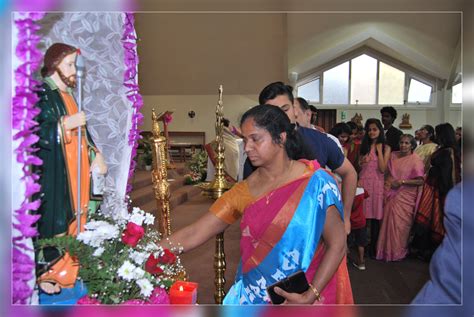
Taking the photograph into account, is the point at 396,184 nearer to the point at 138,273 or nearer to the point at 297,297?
the point at 297,297

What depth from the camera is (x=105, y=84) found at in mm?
1228

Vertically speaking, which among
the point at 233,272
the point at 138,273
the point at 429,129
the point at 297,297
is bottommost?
the point at 233,272

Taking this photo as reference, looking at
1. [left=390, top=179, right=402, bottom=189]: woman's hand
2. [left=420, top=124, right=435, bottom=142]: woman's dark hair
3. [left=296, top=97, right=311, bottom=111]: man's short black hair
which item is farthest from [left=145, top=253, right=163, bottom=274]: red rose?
[left=390, top=179, right=402, bottom=189]: woman's hand

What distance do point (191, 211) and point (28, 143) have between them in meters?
0.71

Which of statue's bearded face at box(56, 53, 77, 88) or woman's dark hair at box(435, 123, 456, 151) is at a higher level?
statue's bearded face at box(56, 53, 77, 88)

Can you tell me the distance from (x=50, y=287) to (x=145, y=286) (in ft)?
0.71

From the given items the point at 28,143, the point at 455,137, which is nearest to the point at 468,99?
the point at 455,137

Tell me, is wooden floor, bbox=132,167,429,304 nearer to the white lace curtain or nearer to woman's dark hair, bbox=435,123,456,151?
the white lace curtain

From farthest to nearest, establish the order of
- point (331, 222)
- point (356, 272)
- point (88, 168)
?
point (356, 272) < point (331, 222) < point (88, 168)

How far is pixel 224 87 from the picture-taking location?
1.49m

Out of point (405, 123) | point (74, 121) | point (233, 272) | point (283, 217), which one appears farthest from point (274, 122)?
point (233, 272)

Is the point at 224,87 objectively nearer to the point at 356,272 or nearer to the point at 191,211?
the point at 191,211

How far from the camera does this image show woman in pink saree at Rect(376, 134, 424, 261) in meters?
1.91

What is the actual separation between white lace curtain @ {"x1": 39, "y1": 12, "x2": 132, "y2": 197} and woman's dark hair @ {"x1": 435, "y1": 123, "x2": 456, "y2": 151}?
0.90m
